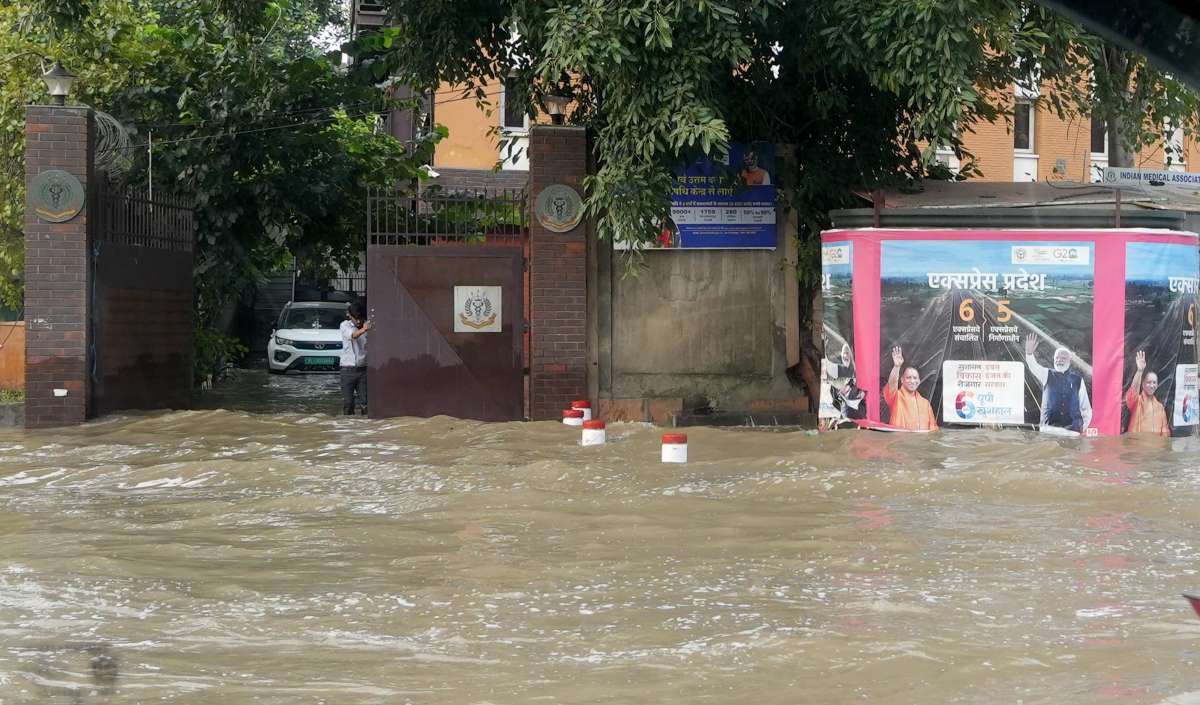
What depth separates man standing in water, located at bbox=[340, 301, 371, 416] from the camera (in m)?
16.5

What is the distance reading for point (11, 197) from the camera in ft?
59.6

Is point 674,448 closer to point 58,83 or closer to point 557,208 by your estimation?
point 557,208

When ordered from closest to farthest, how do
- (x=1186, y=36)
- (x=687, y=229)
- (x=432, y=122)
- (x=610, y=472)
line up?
(x=1186, y=36) → (x=610, y=472) → (x=687, y=229) → (x=432, y=122)

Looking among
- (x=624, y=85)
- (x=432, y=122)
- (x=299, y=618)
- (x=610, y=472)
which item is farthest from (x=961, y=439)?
(x=432, y=122)

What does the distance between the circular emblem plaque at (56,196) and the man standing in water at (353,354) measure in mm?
3236

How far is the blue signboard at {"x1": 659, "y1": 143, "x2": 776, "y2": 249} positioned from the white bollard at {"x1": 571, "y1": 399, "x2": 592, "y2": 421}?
190cm

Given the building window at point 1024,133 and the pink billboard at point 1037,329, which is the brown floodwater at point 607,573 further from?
the building window at point 1024,133

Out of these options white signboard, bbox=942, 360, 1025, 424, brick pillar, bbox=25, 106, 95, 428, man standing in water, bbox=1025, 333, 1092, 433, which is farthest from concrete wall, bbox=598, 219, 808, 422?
brick pillar, bbox=25, 106, 95, 428

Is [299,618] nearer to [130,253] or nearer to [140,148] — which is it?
[130,253]

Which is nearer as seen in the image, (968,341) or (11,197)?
(968,341)

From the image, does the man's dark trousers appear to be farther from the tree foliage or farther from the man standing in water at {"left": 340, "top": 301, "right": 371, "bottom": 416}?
the tree foliage

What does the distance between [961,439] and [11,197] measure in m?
12.5

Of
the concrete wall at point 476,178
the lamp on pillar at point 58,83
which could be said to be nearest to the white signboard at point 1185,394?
the lamp on pillar at point 58,83

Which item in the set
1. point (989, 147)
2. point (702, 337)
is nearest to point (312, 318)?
point (702, 337)
